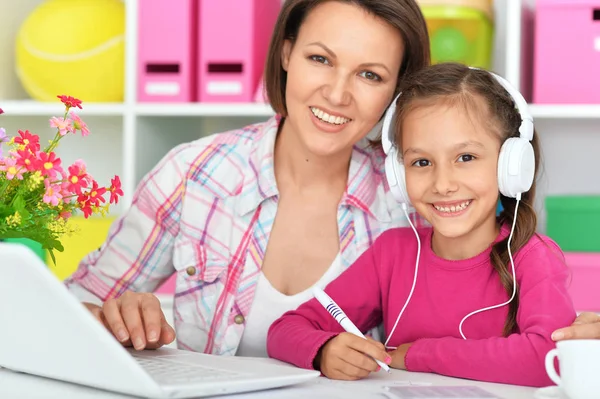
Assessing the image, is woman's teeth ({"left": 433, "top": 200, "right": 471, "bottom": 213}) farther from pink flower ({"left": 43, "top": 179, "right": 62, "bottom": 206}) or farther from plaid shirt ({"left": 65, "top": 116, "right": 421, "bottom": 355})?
pink flower ({"left": 43, "top": 179, "right": 62, "bottom": 206})

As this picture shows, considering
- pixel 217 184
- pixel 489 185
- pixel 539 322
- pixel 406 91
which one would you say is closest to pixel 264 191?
pixel 217 184

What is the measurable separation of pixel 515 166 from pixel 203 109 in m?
1.15

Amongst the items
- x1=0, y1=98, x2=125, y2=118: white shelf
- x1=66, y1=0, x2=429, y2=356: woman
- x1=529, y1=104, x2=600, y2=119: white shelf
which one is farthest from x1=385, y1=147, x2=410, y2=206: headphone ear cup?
x1=0, y1=98, x2=125, y2=118: white shelf

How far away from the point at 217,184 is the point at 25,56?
98 cm

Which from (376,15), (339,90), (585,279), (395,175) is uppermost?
(376,15)

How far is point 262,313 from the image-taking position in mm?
1500

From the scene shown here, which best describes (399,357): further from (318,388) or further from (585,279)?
(585,279)

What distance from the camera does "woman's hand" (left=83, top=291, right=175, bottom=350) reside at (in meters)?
1.07

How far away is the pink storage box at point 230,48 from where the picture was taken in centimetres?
214

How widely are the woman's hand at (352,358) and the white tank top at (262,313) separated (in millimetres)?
399

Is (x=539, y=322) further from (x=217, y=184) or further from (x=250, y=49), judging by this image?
(x=250, y=49)

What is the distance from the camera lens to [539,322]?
1.10 meters

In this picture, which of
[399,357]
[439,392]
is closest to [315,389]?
[439,392]

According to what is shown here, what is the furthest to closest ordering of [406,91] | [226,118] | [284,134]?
[226,118], [284,134], [406,91]
